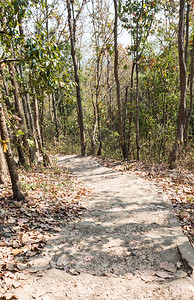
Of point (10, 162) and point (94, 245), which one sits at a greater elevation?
point (10, 162)

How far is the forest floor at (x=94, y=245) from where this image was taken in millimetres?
2242

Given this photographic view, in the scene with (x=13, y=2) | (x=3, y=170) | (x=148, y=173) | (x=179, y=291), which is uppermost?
(x=13, y=2)

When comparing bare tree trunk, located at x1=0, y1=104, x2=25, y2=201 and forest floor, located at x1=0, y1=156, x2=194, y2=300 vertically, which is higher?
bare tree trunk, located at x1=0, y1=104, x2=25, y2=201

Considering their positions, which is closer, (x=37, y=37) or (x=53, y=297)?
(x=53, y=297)

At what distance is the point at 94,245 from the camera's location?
3254 millimetres

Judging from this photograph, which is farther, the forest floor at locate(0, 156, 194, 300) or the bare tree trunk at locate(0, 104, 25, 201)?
the bare tree trunk at locate(0, 104, 25, 201)

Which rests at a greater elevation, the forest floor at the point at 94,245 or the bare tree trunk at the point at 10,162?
the bare tree trunk at the point at 10,162

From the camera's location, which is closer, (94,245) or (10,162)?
(94,245)

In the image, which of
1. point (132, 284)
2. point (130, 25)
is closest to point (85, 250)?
point (132, 284)

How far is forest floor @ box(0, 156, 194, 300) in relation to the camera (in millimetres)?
2242

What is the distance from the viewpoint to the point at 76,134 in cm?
2228

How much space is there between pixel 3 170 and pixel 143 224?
3.73m

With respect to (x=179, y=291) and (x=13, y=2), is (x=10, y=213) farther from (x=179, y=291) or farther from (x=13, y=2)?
(x=13, y=2)

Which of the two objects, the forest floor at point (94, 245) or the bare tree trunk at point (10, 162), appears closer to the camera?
the forest floor at point (94, 245)
